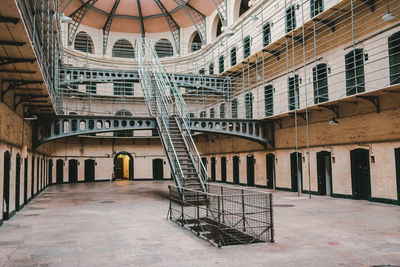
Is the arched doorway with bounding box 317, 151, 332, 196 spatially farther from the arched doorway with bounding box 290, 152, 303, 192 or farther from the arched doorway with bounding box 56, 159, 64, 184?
the arched doorway with bounding box 56, 159, 64, 184

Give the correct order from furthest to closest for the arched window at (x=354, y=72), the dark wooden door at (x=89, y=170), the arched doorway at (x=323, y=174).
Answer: the dark wooden door at (x=89, y=170) < the arched doorway at (x=323, y=174) < the arched window at (x=354, y=72)

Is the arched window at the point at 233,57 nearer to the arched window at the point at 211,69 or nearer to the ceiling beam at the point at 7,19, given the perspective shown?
the arched window at the point at 211,69

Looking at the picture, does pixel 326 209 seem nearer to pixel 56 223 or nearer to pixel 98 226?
pixel 98 226

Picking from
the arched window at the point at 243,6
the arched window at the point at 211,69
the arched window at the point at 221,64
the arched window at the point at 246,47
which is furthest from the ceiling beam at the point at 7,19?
the arched window at the point at 211,69

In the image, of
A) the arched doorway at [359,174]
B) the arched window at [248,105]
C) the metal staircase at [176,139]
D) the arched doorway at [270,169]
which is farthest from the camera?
the arched window at [248,105]

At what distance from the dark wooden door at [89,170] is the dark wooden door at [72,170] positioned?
2.72ft

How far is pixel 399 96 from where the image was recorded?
1119 centimetres

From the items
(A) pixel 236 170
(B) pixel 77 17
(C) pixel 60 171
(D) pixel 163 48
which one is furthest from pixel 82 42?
(A) pixel 236 170

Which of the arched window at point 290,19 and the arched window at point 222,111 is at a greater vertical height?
the arched window at point 290,19

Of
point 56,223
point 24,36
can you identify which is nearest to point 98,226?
point 56,223

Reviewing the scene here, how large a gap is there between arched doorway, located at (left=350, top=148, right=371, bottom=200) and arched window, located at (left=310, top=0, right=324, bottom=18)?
5.76 m

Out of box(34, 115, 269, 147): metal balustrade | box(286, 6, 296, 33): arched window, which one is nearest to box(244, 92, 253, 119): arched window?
box(34, 115, 269, 147): metal balustrade

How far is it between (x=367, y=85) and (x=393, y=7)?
258 cm

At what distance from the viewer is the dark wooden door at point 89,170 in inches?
1102
